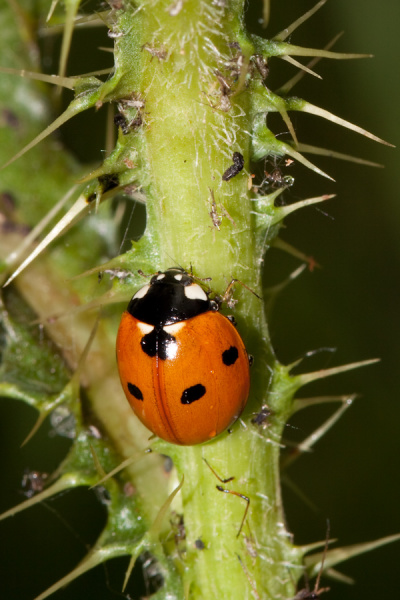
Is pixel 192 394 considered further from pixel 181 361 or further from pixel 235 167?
pixel 235 167

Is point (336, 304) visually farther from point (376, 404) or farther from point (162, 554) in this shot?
point (162, 554)

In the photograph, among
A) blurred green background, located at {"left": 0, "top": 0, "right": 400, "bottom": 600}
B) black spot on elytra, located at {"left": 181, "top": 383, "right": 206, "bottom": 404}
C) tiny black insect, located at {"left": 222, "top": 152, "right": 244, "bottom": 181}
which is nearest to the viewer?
tiny black insect, located at {"left": 222, "top": 152, "right": 244, "bottom": 181}

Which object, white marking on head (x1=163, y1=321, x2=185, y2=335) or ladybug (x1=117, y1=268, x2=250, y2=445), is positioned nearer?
ladybug (x1=117, y1=268, x2=250, y2=445)

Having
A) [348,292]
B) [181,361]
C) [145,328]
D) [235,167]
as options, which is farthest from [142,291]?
[348,292]

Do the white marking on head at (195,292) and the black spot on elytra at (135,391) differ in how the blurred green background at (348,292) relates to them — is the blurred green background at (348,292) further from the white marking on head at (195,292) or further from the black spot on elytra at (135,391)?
the white marking on head at (195,292)

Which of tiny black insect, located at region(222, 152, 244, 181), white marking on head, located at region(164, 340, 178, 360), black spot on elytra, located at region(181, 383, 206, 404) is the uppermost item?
tiny black insect, located at region(222, 152, 244, 181)

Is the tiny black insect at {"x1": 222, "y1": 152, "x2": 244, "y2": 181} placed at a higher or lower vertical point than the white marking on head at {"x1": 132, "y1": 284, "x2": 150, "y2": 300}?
higher

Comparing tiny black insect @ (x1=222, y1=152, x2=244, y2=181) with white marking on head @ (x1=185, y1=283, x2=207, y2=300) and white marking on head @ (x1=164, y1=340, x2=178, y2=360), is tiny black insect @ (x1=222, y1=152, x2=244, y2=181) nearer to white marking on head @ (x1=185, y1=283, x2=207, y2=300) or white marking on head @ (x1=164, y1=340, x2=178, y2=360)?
white marking on head @ (x1=185, y1=283, x2=207, y2=300)

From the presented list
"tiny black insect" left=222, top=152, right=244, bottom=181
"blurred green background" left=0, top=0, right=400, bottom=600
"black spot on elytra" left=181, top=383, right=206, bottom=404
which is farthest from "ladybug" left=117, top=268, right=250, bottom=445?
"blurred green background" left=0, top=0, right=400, bottom=600
